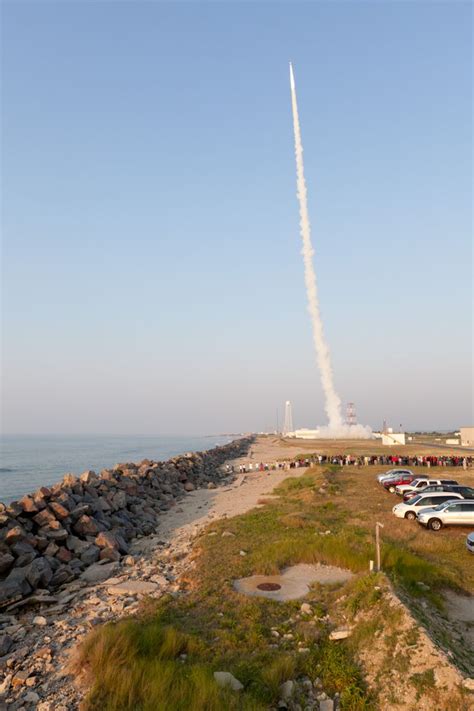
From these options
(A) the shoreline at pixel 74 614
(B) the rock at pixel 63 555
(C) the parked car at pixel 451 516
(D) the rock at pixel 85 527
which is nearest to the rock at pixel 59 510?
(D) the rock at pixel 85 527

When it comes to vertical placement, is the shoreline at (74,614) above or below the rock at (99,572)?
above

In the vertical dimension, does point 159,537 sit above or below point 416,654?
below

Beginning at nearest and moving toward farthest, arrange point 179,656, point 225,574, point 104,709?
point 104,709
point 179,656
point 225,574

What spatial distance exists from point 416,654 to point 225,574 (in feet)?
26.1

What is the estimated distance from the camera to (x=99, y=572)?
1925cm

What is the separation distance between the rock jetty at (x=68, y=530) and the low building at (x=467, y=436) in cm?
6542

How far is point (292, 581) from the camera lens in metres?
16.5

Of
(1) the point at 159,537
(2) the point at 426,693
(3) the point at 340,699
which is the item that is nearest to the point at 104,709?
(3) the point at 340,699

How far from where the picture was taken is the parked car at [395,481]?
38.1m

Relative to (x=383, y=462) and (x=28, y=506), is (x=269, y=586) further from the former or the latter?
(x=383, y=462)

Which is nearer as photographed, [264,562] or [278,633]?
[278,633]

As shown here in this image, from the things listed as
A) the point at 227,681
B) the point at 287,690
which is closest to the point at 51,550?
the point at 227,681

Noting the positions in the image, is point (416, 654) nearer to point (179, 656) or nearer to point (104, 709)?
point (179, 656)

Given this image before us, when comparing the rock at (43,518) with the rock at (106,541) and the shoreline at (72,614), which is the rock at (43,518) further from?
the shoreline at (72,614)
